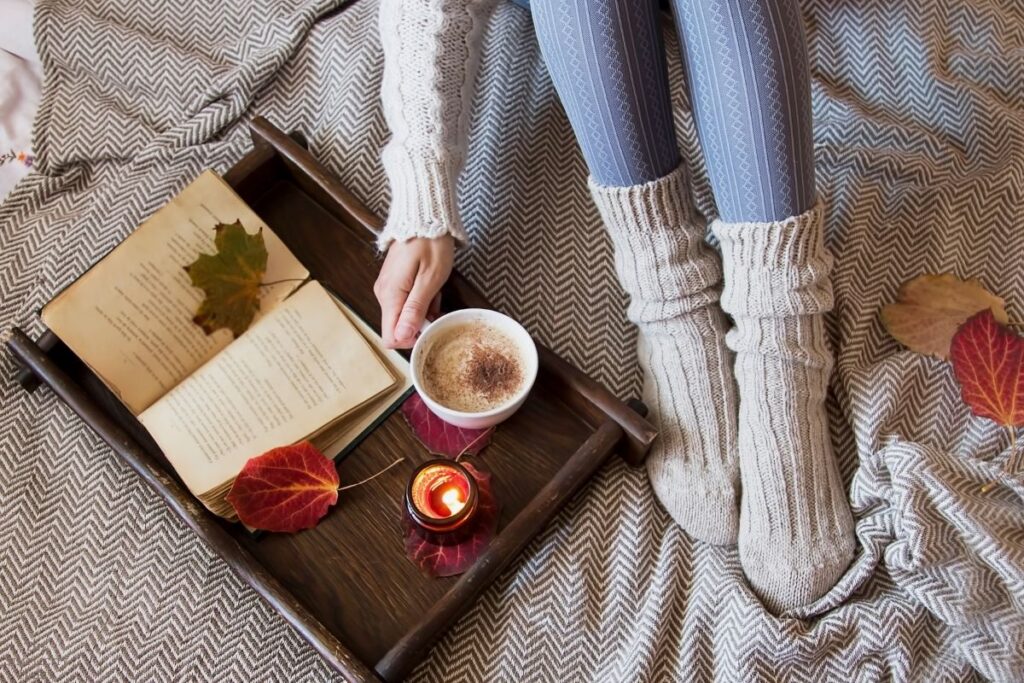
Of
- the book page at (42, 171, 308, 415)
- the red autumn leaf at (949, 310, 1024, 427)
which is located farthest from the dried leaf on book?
the red autumn leaf at (949, 310, 1024, 427)

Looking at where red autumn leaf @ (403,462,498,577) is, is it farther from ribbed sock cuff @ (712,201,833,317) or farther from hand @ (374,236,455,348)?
ribbed sock cuff @ (712,201,833,317)

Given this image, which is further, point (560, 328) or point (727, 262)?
point (560, 328)

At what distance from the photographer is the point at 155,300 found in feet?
2.49

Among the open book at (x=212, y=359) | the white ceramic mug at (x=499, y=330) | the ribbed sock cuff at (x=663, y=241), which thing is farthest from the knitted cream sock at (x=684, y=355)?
the open book at (x=212, y=359)

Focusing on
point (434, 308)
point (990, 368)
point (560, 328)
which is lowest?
point (990, 368)

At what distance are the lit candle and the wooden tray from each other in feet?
0.13

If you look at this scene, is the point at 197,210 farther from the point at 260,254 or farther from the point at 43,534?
the point at 43,534

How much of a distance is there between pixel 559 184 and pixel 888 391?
1.20 feet

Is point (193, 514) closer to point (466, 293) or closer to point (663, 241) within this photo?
point (466, 293)

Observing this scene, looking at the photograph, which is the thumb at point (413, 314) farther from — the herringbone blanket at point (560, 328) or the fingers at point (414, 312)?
the herringbone blanket at point (560, 328)

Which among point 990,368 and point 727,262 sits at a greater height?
point 727,262

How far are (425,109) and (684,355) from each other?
309mm

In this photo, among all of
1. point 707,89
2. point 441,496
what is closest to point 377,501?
point 441,496

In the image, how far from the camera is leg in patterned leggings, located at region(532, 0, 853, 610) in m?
0.64
